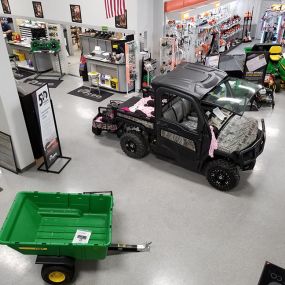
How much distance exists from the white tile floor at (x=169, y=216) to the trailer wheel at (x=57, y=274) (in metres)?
0.16

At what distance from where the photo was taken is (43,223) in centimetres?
390

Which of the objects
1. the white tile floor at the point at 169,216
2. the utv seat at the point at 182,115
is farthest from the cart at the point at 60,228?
the utv seat at the point at 182,115

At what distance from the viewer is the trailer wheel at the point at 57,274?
3264 millimetres

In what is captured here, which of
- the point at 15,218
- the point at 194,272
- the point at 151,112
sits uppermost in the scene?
the point at 151,112

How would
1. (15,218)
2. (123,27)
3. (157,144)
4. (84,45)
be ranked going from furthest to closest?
(84,45) → (123,27) → (157,144) → (15,218)

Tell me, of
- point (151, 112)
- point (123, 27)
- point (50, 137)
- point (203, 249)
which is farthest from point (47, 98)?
point (123, 27)

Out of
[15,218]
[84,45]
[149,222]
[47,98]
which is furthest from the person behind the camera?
[84,45]

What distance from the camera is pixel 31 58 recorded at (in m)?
10.2

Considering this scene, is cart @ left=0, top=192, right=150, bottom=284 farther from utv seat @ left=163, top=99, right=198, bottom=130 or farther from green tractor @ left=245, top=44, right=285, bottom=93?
green tractor @ left=245, top=44, right=285, bottom=93

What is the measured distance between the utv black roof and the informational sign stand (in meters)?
1.80

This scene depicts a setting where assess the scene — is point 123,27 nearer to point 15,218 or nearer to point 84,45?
point 84,45

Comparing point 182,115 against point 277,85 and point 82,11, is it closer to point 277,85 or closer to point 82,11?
point 277,85

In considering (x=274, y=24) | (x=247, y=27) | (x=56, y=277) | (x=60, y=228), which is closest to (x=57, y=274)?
(x=56, y=277)

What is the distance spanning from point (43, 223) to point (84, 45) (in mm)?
7086
